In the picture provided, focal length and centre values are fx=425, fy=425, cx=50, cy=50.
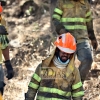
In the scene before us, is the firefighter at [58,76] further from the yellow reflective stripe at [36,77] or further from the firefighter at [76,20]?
the firefighter at [76,20]

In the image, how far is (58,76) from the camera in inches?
233

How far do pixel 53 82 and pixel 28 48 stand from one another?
465cm

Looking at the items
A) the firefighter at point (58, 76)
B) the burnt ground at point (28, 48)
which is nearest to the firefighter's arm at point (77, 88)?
the firefighter at point (58, 76)

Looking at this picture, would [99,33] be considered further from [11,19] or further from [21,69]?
[11,19]

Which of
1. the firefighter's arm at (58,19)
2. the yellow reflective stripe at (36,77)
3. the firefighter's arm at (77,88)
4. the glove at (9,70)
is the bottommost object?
the glove at (9,70)

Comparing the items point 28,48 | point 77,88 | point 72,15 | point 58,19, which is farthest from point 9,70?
point 77,88

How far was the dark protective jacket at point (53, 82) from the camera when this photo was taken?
589cm

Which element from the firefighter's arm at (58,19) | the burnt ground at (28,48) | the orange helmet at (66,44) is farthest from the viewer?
the burnt ground at (28,48)

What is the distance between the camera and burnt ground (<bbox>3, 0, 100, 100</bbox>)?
28.0 ft

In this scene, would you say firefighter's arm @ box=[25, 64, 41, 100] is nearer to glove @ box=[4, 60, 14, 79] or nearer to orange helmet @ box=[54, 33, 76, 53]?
orange helmet @ box=[54, 33, 76, 53]

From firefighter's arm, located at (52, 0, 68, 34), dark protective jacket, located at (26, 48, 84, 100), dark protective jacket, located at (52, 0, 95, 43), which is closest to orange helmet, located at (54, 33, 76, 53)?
dark protective jacket, located at (26, 48, 84, 100)

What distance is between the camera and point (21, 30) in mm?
11625

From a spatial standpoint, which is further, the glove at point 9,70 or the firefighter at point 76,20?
the glove at point 9,70

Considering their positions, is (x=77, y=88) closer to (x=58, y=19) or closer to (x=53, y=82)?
(x=53, y=82)
